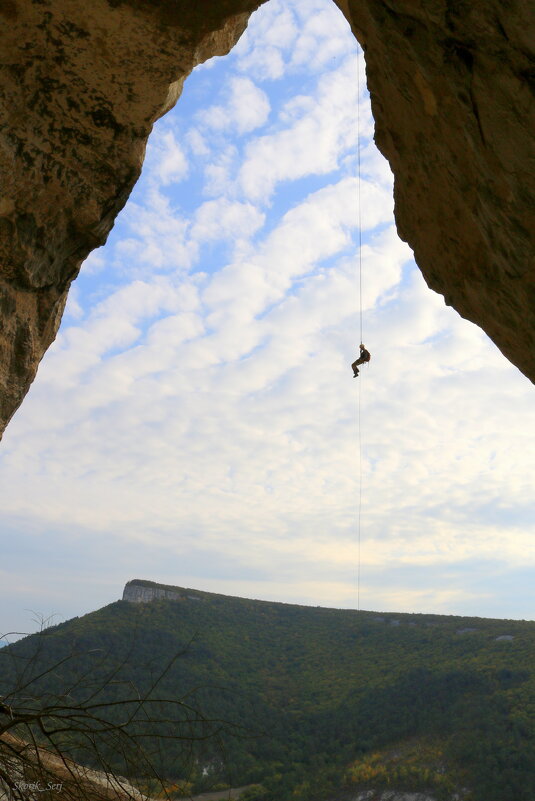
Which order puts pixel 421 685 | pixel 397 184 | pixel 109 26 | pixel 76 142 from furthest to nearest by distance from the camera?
pixel 421 685
pixel 76 142
pixel 109 26
pixel 397 184

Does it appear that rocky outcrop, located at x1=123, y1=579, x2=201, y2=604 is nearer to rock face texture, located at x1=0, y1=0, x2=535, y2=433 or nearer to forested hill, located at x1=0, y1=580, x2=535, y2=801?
forested hill, located at x1=0, y1=580, x2=535, y2=801

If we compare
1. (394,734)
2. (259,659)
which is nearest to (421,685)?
(394,734)

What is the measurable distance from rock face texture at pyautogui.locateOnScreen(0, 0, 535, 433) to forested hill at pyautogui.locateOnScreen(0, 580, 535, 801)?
12397 millimetres

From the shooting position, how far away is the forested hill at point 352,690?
915 inches

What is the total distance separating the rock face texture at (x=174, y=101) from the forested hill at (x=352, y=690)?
12.4 meters

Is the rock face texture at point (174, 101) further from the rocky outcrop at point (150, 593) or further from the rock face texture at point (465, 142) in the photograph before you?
the rocky outcrop at point (150, 593)

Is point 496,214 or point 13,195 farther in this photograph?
point 13,195

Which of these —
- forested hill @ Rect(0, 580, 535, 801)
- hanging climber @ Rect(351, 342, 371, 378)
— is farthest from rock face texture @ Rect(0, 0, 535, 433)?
forested hill @ Rect(0, 580, 535, 801)

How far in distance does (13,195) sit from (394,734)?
2936 centimetres

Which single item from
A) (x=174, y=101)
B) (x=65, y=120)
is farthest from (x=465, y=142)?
(x=174, y=101)

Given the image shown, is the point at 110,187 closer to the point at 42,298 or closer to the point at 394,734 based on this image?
the point at 42,298

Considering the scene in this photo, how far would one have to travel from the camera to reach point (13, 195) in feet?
18.6

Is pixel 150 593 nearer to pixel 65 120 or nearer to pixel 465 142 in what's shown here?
pixel 65 120

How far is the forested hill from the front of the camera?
2325 cm
